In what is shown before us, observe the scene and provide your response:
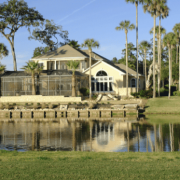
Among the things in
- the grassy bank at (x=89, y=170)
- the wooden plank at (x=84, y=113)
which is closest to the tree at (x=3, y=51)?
the wooden plank at (x=84, y=113)

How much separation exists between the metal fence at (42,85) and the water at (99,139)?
20643 millimetres

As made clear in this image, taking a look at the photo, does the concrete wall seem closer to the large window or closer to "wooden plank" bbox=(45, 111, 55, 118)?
"wooden plank" bbox=(45, 111, 55, 118)

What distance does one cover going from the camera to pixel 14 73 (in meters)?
50.2

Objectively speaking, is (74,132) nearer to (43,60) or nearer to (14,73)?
(14,73)

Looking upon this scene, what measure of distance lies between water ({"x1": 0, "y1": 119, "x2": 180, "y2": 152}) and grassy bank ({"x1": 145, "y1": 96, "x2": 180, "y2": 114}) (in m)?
11.9

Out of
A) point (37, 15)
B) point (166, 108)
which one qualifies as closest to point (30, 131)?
point (166, 108)

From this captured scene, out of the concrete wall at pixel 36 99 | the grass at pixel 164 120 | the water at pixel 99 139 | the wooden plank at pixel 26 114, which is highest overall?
the concrete wall at pixel 36 99

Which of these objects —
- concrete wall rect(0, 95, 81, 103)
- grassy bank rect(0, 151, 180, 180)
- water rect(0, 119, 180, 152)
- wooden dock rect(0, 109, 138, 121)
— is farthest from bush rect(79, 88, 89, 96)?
grassy bank rect(0, 151, 180, 180)

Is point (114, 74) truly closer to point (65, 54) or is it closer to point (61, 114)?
point (65, 54)

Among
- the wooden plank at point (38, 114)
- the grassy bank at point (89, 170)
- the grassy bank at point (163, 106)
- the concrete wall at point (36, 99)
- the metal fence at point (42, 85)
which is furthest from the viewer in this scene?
the metal fence at point (42, 85)

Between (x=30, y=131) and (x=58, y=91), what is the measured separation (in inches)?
884

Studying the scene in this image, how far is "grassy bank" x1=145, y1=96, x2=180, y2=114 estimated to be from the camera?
38.1 m

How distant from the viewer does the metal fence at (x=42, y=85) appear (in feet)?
155

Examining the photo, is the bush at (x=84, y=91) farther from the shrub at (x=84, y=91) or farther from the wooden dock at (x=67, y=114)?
the wooden dock at (x=67, y=114)
